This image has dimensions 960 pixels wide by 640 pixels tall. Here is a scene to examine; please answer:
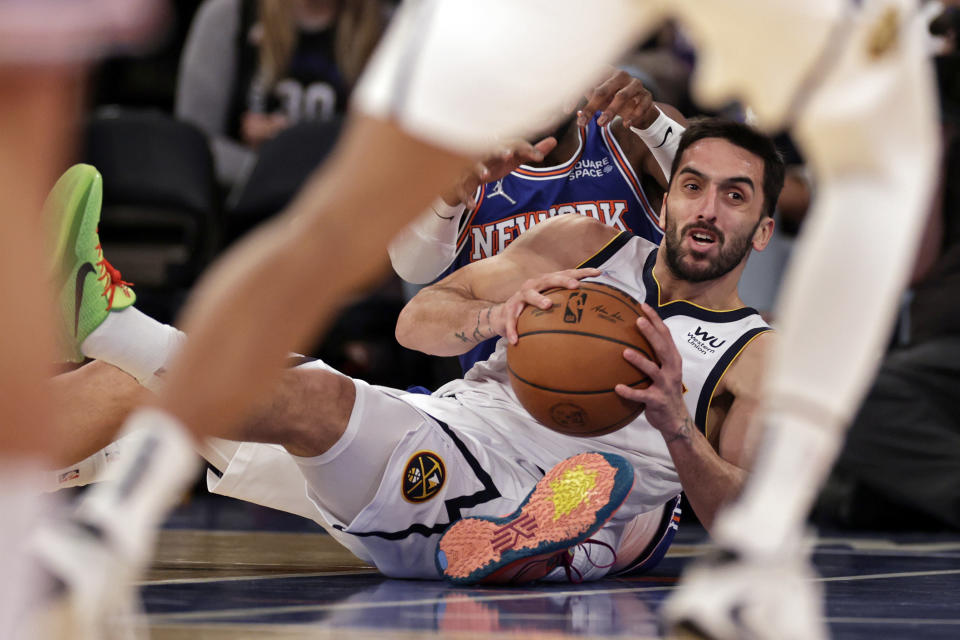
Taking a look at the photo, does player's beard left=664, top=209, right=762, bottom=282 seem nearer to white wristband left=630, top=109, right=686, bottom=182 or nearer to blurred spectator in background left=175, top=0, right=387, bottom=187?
white wristband left=630, top=109, right=686, bottom=182

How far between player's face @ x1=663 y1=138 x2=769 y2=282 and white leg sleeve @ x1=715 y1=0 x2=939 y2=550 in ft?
5.53

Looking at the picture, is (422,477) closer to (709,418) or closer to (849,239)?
(709,418)

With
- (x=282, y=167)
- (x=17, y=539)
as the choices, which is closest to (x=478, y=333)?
(x=17, y=539)

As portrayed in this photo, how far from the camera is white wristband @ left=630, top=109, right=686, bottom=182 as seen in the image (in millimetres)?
3363

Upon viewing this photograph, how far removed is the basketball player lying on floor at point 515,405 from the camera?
2523 millimetres

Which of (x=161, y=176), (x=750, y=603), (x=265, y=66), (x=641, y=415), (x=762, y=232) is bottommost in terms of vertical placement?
(x=161, y=176)

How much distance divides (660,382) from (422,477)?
22.3 inches

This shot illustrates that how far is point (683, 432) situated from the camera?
257 cm

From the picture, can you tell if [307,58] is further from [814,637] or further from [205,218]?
[814,637]

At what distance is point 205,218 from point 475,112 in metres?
4.21

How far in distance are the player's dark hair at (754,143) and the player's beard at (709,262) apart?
10 cm

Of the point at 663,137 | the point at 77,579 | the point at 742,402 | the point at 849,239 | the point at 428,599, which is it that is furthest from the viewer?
the point at 663,137

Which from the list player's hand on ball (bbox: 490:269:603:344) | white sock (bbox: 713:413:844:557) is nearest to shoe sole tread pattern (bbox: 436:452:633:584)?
player's hand on ball (bbox: 490:269:603:344)

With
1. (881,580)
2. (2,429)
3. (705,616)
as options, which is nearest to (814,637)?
(705,616)
